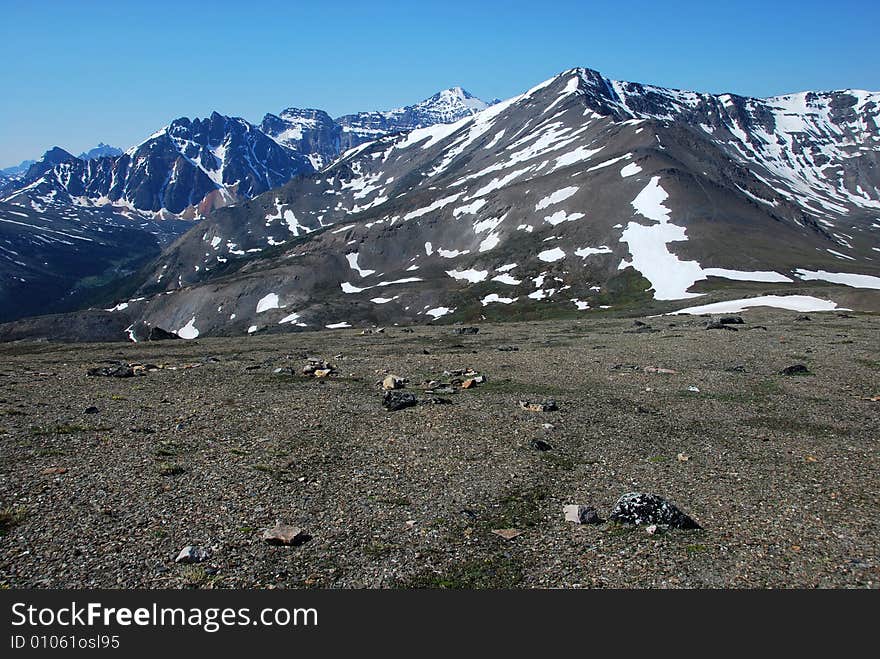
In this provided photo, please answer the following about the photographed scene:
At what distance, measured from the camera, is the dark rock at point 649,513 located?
19953mm

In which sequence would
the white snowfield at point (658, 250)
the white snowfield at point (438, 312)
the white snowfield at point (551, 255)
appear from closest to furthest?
the white snowfield at point (658, 250) < the white snowfield at point (438, 312) < the white snowfield at point (551, 255)

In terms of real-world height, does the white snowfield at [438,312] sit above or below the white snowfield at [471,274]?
below

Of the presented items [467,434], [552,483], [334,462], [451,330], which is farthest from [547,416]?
[451,330]

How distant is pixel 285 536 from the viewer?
18625 millimetres

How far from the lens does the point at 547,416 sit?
34375mm

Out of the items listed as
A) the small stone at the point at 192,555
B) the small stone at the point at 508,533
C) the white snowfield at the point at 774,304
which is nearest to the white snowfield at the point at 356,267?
the white snowfield at the point at 774,304

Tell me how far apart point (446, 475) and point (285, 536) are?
8.34 meters

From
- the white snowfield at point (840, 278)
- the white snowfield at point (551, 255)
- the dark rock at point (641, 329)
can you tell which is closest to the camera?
the dark rock at point (641, 329)

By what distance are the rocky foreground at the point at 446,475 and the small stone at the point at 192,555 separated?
0.08 meters

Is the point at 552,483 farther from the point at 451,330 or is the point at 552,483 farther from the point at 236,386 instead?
the point at 451,330

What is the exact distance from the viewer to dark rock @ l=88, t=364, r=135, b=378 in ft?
155

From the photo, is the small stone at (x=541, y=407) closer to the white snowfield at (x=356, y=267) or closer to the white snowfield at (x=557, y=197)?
the white snowfield at (x=557, y=197)

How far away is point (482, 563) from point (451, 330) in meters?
67.5

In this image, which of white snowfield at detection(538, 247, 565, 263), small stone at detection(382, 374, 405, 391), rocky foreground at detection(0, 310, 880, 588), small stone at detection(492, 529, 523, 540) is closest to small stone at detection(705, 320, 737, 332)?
rocky foreground at detection(0, 310, 880, 588)
